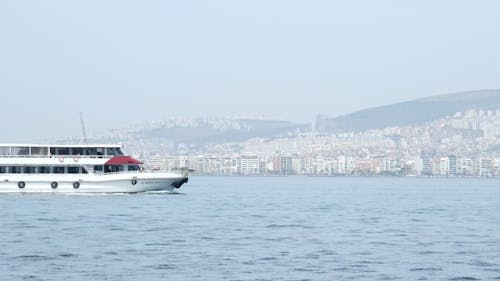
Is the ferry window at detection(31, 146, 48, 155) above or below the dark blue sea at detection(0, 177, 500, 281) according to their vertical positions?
above

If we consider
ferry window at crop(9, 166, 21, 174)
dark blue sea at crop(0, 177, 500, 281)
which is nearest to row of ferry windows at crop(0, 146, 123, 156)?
ferry window at crop(9, 166, 21, 174)

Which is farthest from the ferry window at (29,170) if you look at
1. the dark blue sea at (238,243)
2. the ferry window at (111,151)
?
the dark blue sea at (238,243)

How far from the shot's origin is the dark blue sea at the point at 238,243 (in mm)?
36781

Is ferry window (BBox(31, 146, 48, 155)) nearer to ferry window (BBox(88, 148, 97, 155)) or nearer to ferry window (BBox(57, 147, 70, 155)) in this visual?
ferry window (BBox(57, 147, 70, 155))

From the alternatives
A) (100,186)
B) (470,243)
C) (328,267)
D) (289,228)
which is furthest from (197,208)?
(328,267)

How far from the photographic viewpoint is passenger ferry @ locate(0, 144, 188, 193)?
79.4 meters

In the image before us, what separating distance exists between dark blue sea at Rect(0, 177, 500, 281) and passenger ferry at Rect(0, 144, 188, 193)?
5761 millimetres

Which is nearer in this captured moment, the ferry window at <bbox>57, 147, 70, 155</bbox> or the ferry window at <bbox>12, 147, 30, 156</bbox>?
the ferry window at <bbox>12, 147, 30, 156</bbox>

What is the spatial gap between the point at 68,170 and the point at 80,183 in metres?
1.36

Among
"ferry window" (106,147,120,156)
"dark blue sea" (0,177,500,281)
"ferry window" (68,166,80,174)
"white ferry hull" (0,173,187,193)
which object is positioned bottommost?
"dark blue sea" (0,177,500,281)

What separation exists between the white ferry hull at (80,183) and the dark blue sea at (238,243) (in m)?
5.61

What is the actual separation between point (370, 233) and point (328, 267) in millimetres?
15072

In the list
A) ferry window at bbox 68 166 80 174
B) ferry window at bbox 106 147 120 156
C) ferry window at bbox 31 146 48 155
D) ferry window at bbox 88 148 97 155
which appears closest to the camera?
ferry window at bbox 31 146 48 155

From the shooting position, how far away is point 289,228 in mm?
55188
